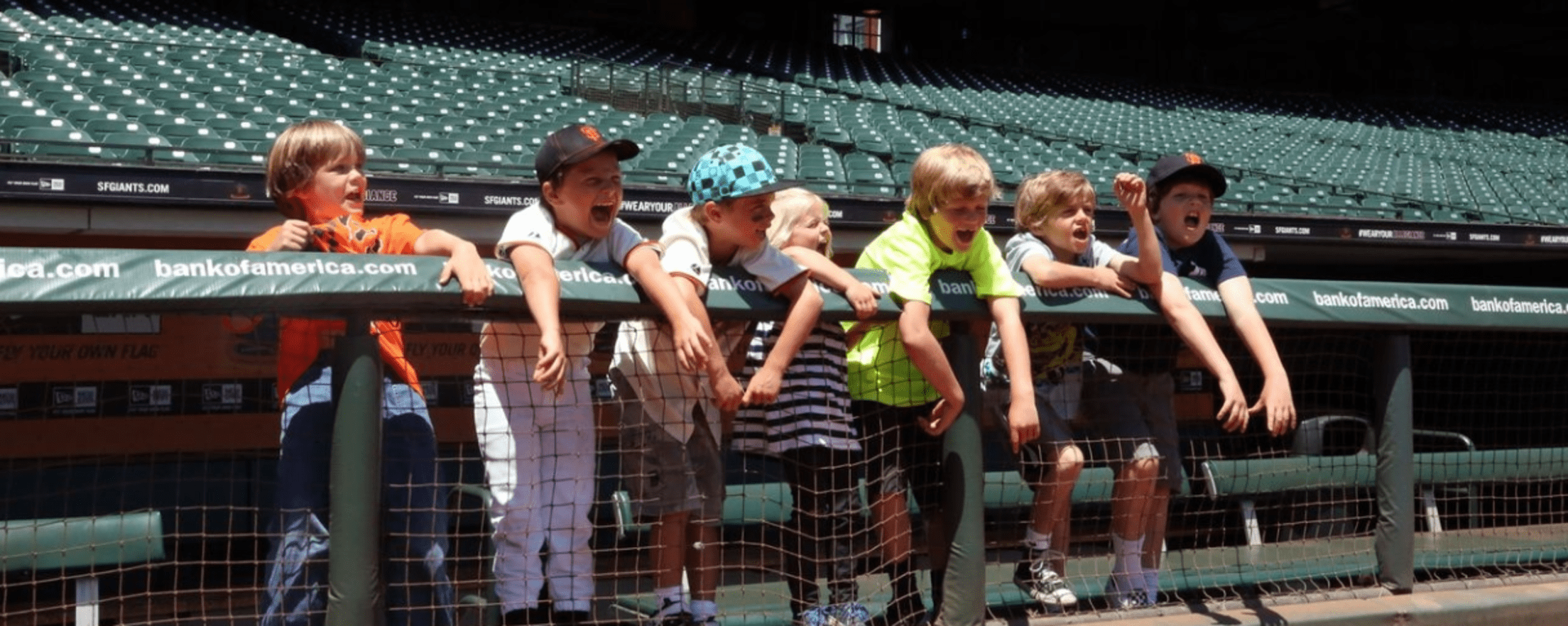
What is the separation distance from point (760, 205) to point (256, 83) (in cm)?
1004

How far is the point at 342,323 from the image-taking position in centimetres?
264

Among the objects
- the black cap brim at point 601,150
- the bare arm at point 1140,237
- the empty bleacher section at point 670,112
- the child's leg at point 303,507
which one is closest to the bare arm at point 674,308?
the black cap brim at point 601,150

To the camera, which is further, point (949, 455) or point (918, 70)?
point (918, 70)

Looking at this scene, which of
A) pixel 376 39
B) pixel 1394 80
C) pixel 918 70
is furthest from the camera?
pixel 1394 80

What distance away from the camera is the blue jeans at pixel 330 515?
2572mm

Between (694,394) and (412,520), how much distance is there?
606 millimetres

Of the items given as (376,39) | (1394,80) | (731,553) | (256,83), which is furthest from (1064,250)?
(1394,80)

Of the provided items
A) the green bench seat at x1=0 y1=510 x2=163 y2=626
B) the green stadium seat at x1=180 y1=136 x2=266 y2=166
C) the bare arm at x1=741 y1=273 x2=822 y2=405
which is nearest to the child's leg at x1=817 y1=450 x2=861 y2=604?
the bare arm at x1=741 y1=273 x2=822 y2=405

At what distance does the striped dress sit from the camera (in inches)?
122

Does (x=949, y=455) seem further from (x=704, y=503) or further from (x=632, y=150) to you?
(x=632, y=150)

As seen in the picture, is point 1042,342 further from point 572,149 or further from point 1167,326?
point 572,149

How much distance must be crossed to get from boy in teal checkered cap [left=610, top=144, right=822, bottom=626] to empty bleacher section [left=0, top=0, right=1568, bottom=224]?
5.18 m

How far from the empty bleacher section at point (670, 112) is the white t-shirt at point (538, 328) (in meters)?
5.07

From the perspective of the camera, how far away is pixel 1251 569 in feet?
12.1
